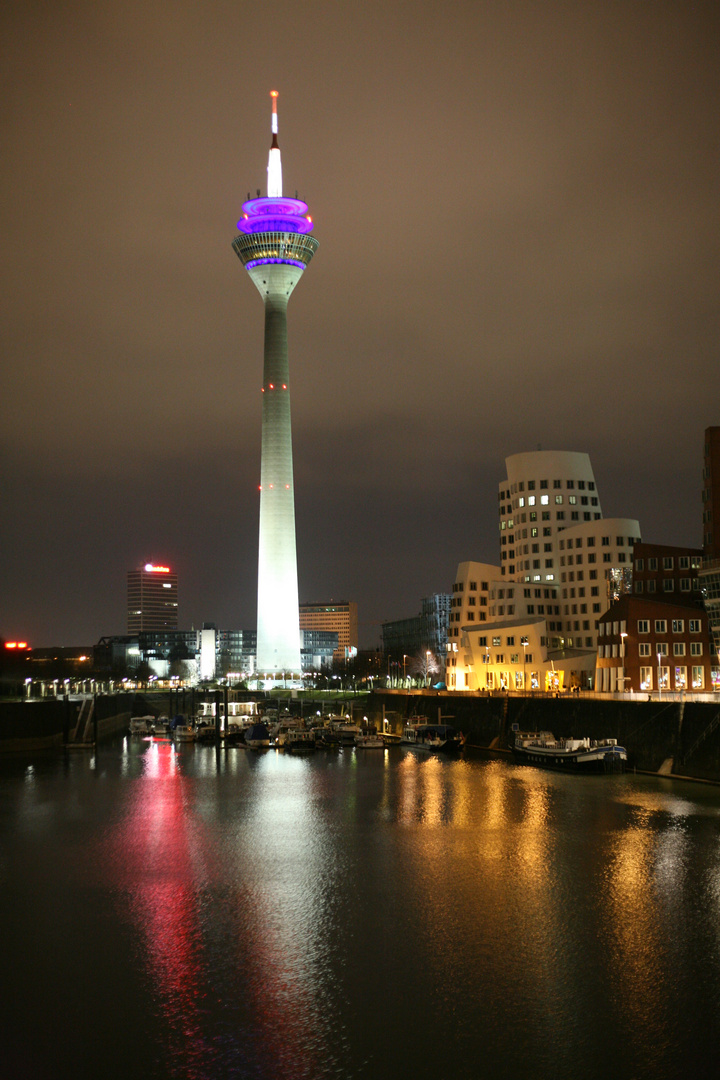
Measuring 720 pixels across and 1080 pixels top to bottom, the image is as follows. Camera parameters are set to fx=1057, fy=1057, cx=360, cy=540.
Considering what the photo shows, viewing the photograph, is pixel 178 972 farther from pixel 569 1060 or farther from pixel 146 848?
pixel 146 848

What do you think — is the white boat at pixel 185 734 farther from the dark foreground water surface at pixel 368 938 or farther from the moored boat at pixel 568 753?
the dark foreground water surface at pixel 368 938

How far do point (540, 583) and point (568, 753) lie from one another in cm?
5263

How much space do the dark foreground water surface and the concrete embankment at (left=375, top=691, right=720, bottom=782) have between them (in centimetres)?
366

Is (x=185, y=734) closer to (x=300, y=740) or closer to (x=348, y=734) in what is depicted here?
(x=300, y=740)

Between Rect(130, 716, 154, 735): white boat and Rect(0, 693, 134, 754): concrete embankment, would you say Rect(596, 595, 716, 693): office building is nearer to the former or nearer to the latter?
Rect(0, 693, 134, 754): concrete embankment

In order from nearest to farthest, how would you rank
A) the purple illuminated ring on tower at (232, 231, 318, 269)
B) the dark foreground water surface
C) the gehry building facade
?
1. the dark foreground water surface
2. the gehry building facade
3. the purple illuminated ring on tower at (232, 231, 318, 269)

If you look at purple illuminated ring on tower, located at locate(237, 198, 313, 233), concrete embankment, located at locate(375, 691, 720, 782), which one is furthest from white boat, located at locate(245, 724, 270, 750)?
purple illuminated ring on tower, located at locate(237, 198, 313, 233)

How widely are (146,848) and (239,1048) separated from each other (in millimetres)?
24972

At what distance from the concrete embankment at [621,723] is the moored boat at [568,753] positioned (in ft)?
3.27

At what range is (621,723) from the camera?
71.8 metres

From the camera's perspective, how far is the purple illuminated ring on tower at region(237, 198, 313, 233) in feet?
634

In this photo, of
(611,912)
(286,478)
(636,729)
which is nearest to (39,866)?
(611,912)

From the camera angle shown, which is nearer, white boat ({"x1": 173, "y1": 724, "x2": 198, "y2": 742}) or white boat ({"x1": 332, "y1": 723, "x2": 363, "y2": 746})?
white boat ({"x1": 332, "y1": 723, "x2": 363, "y2": 746})

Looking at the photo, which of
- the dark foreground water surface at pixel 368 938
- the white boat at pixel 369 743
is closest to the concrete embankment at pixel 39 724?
the white boat at pixel 369 743
